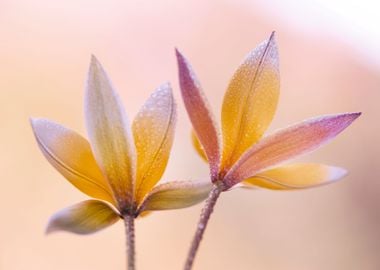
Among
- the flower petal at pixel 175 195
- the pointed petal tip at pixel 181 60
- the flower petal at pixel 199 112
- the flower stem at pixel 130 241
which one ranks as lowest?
the flower stem at pixel 130 241

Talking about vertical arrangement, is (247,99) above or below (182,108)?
below

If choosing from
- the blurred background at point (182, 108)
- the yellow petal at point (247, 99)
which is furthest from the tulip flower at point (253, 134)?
the blurred background at point (182, 108)

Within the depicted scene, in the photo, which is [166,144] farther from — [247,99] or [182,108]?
[182,108]

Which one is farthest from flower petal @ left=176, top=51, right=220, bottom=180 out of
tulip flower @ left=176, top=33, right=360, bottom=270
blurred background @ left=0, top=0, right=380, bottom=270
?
blurred background @ left=0, top=0, right=380, bottom=270

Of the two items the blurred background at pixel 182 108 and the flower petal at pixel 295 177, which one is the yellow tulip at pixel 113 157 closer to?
the flower petal at pixel 295 177

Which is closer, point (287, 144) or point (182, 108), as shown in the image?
point (287, 144)

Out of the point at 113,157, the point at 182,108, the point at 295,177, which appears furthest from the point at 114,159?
the point at 182,108

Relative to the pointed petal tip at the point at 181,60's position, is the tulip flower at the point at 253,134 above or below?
below

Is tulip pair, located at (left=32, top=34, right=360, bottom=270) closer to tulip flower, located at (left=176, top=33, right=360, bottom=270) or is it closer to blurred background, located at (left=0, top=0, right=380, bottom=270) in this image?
tulip flower, located at (left=176, top=33, right=360, bottom=270)
